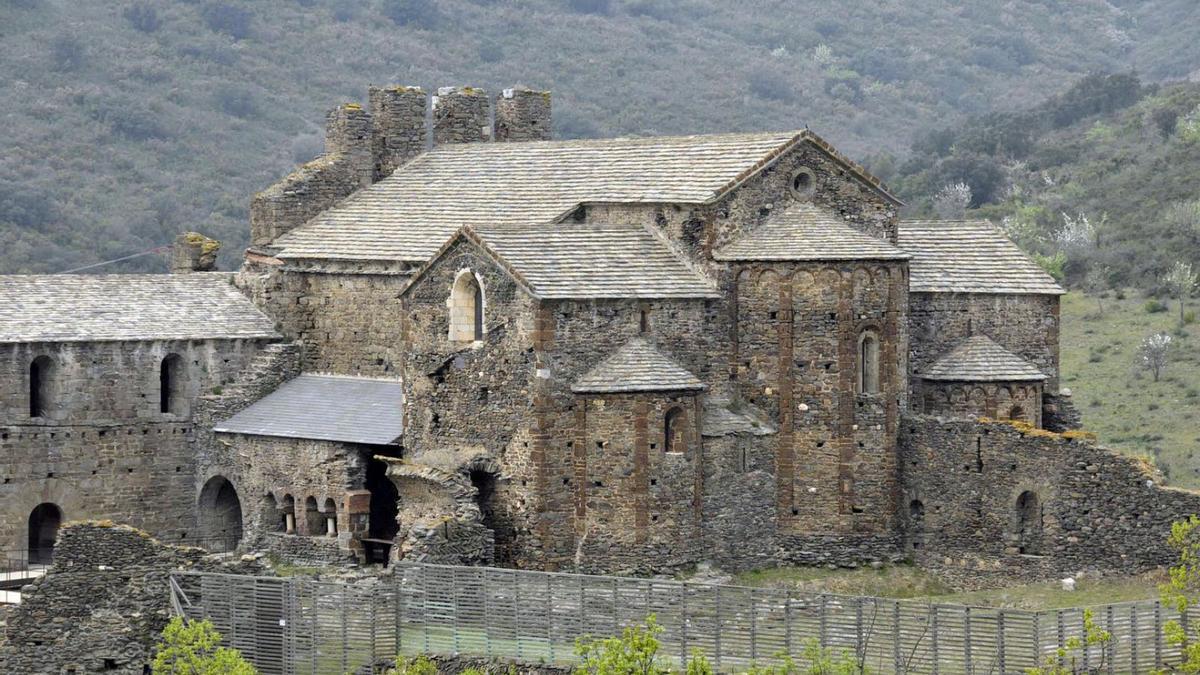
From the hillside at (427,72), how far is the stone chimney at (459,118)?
82.1ft

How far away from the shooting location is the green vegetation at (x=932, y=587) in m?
41.4

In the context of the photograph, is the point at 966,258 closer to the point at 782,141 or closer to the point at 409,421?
the point at 782,141

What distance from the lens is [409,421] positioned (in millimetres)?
44844

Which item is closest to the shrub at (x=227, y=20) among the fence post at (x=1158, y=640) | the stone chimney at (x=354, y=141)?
the stone chimney at (x=354, y=141)

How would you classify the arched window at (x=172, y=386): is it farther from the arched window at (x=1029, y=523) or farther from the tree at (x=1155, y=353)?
the tree at (x=1155, y=353)

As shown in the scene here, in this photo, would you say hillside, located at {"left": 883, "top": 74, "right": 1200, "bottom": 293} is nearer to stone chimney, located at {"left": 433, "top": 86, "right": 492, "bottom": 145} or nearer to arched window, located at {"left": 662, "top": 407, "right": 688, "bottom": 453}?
stone chimney, located at {"left": 433, "top": 86, "right": 492, "bottom": 145}

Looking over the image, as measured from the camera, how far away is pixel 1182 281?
70188 millimetres

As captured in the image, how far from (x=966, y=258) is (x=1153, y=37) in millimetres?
88403

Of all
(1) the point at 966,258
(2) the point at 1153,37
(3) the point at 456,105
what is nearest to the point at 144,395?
(3) the point at 456,105

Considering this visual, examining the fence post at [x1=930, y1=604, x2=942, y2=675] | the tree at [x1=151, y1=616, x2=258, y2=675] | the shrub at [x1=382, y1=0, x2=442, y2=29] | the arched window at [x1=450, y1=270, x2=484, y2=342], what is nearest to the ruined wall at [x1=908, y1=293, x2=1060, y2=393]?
the arched window at [x1=450, y1=270, x2=484, y2=342]

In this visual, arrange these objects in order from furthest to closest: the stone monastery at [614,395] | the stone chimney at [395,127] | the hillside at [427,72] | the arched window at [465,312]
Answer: the hillside at [427,72] < the stone chimney at [395,127] < the arched window at [465,312] < the stone monastery at [614,395]

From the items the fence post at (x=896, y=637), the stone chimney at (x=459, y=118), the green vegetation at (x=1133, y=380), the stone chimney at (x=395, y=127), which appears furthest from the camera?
the green vegetation at (x=1133, y=380)

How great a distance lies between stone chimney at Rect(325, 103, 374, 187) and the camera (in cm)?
5328

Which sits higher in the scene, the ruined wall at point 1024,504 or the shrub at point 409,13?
the shrub at point 409,13
